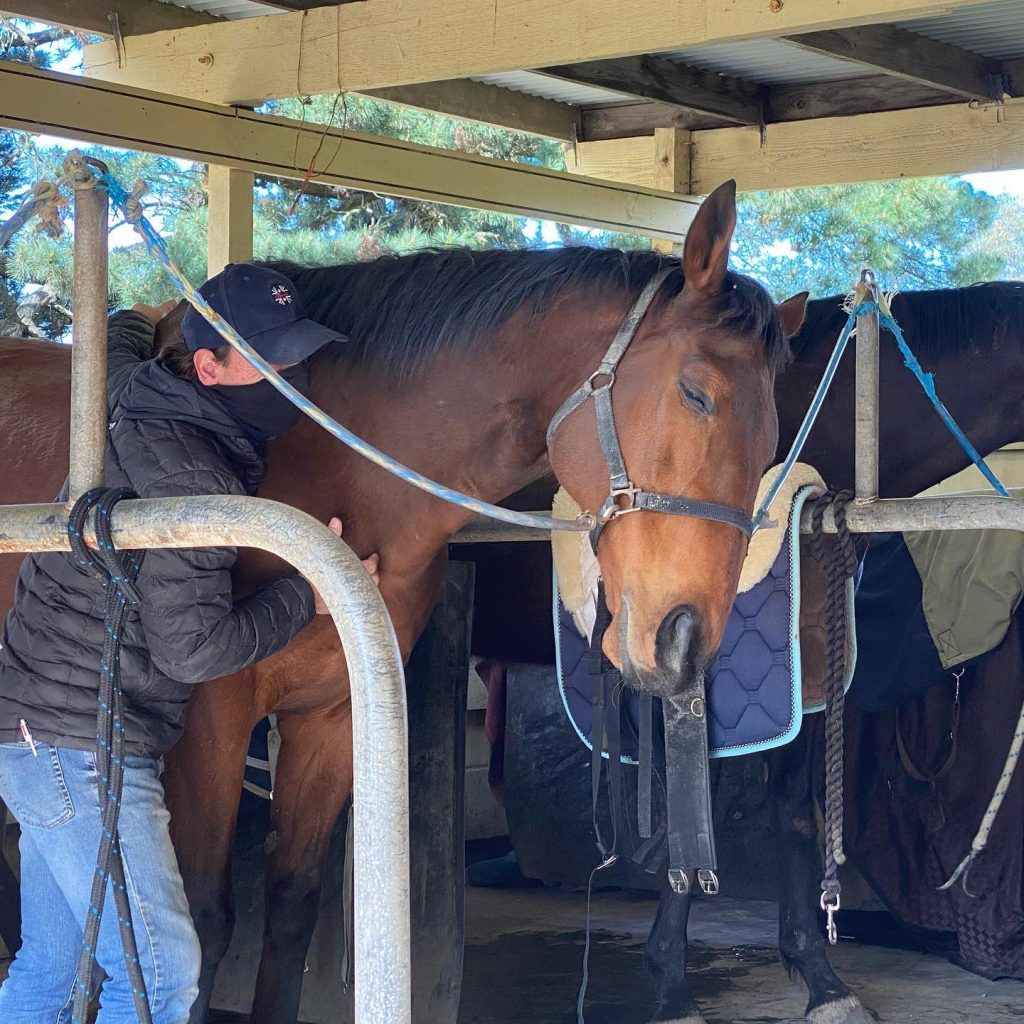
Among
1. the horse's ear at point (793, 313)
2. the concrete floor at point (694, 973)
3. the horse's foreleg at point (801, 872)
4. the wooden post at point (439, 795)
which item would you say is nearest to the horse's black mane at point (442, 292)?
the horse's ear at point (793, 313)

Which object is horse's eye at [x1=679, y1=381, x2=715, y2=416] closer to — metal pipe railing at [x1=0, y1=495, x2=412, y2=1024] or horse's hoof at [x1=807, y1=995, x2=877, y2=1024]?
metal pipe railing at [x1=0, y1=495, x2=412, y2=1024]

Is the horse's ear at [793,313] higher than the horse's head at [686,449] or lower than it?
higher

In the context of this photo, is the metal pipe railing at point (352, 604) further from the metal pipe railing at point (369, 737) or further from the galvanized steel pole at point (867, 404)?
the galvanized steel pole at point (867, 404)

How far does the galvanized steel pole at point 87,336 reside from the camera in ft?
5.48

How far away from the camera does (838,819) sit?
2.68m

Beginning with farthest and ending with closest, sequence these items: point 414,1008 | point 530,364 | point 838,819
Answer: point 414,1008
point 838,819
point 530,364

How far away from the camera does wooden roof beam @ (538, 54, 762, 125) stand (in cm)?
515

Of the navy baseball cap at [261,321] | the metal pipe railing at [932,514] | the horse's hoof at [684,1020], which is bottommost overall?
the horse's hoof at [684,1020]

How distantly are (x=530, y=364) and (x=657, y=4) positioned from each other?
5.93 feet

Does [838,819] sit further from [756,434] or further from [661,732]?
[756,434]

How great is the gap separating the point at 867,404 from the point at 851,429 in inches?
34.0

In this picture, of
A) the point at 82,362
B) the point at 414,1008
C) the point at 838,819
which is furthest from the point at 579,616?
the point at 82,362

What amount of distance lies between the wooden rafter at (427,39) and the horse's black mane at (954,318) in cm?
74

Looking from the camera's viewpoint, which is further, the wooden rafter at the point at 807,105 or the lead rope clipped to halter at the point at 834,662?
the wooden rafter at the point at 807,105
